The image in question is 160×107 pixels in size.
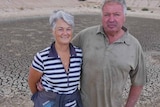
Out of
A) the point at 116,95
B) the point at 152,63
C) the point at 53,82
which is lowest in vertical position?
the point at 152,63

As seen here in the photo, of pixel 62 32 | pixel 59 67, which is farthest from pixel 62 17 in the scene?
pixel 59 67

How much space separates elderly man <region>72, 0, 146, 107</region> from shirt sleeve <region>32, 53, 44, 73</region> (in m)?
0.40

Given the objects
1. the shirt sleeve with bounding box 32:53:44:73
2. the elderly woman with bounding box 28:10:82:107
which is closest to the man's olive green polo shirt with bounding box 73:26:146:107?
the elderly woman with bounding box 28:10:82:107

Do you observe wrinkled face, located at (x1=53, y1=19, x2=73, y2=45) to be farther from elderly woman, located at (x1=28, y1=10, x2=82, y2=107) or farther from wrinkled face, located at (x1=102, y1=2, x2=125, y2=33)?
wrinkled face, located at (x1=102, y1=2, x2=125, y2=33)

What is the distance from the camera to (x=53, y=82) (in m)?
3.09

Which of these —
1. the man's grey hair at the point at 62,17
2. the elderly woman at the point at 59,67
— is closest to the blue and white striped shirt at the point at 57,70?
the elderly woman at the point at 59,67

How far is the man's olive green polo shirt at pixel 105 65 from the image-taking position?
314 cm

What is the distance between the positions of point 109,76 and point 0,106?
12.3 ft

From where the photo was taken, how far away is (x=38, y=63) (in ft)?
10.1

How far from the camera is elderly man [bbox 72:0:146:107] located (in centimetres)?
311

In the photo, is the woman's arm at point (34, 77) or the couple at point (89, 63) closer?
the couple at point (89, 63)

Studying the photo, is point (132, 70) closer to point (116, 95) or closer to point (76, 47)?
point (116, 95)

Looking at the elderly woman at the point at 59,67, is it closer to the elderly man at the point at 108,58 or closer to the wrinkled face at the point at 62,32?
the wrinkled face at the point at 62,32

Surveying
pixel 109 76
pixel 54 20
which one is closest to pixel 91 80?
pixel 109 76
